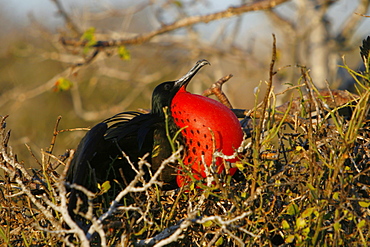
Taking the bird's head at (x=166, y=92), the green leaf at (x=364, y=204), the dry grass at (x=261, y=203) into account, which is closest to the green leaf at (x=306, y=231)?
the dry grass at (x=261, y=203)

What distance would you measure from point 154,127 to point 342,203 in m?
0.80

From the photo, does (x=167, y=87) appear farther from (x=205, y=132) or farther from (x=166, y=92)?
(x=205, y=132)

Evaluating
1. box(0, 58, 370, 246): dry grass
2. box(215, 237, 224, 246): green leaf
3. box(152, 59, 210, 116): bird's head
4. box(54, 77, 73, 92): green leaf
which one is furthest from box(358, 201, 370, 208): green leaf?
box(54, 77, 73, 92): green leaf

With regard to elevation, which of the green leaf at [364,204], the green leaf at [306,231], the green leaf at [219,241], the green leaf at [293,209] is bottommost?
the green leaf at [306,231]

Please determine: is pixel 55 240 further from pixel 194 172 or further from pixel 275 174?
pixel 275 174

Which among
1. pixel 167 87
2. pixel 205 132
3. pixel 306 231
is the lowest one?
pixel 306 231

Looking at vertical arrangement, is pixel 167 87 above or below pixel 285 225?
above

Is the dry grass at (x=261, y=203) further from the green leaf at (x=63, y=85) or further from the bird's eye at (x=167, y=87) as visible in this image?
the green leaf at (x=63, y=85)

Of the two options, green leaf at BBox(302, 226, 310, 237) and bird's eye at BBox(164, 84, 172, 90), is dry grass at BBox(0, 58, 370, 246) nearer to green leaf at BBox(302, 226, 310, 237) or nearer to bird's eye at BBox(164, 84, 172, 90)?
green leaf at BBox(302, 226, 310, 237)

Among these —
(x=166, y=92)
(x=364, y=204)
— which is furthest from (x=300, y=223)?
(x=166, y=92)

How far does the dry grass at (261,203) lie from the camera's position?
1391mm

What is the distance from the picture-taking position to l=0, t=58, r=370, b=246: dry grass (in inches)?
54.7

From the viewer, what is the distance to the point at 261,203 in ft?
4.79

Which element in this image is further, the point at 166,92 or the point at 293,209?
the point at 166,92
